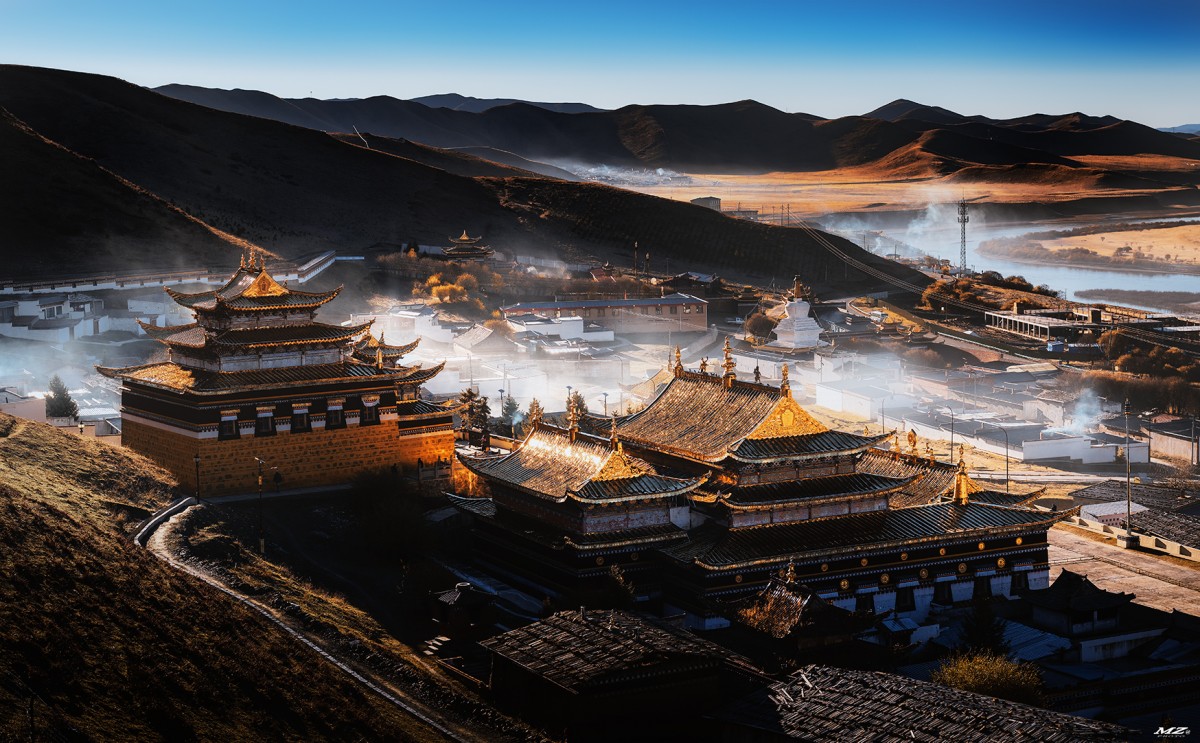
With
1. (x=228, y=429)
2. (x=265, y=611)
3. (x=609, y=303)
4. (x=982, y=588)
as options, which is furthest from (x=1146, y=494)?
(x=609, y=303)

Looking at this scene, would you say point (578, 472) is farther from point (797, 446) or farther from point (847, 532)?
point (847, 532)

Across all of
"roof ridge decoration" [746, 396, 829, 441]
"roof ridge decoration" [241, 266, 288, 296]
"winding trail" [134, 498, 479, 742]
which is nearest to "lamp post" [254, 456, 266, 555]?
"winding trail" [134, 498, 479, 742]

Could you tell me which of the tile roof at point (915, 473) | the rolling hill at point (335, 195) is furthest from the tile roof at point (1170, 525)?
the rolling hill at point (335, 195)

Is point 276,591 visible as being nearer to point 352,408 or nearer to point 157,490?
point 157,490

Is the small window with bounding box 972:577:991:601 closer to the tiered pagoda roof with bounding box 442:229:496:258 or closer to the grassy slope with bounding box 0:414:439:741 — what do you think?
the grassy slope with bounding box 0:414:439:741

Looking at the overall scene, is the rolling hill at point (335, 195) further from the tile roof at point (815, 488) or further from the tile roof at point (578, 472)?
the tile roof at point (815, 488)

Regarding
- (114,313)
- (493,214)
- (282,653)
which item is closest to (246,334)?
(282,653)
